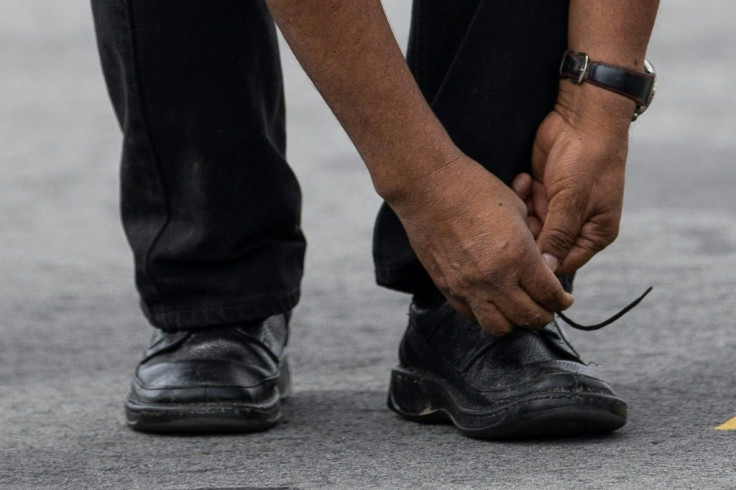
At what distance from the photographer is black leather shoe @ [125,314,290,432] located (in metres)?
1.83

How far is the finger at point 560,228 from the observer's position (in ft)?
5.56

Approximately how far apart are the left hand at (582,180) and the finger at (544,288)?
0.07 m

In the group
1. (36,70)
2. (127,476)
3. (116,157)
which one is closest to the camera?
(127,476)

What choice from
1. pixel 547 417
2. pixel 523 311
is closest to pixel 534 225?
pixel 523 311

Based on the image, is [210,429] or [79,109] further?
[79,109]

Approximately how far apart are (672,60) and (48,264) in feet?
15.1

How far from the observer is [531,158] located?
71.3 inches

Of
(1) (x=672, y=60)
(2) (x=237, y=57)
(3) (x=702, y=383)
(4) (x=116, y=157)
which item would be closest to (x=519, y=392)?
(3) (x=702, y=383)

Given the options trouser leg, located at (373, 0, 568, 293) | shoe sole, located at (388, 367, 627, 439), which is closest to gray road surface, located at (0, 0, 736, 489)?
shoe sole, located at (388, 367, 627, 439)

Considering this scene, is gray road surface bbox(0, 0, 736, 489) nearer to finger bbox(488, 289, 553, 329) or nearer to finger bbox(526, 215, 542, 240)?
finger bbox(488, 289, 553, 329)

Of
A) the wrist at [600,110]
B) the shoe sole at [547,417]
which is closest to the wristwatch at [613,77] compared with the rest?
the wrist at [600,110]

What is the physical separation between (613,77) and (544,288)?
0.96 ft

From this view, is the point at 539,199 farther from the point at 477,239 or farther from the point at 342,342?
the point at 342,342

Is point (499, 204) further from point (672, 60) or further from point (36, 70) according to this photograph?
point (36, 70)
